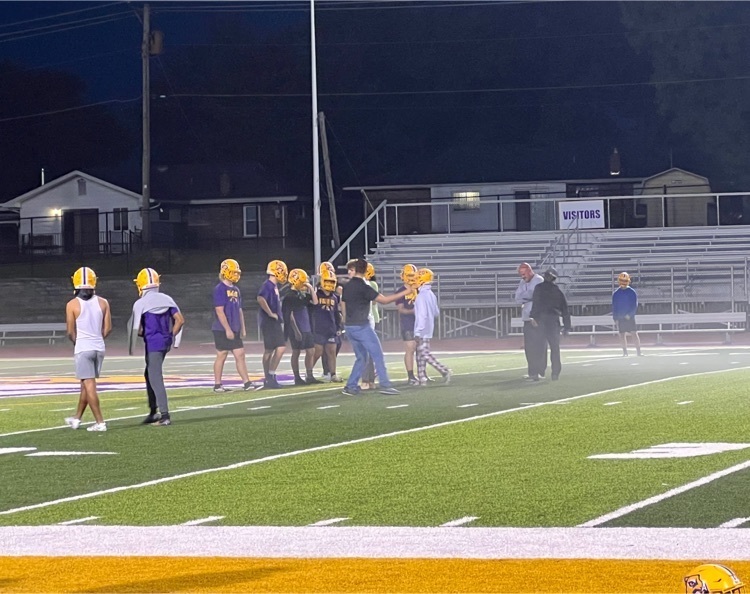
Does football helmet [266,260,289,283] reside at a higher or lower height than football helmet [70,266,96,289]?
higher

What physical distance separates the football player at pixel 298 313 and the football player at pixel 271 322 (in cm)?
18

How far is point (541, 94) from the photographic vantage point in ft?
223

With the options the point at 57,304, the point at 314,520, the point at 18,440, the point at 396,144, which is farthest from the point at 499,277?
the point at 314,520

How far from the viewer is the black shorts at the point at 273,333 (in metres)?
20.6

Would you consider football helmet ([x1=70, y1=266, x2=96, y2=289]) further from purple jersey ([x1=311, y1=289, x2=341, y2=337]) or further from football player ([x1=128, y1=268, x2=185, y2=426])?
purple jersey ([x1=311, y1=289, x2=341, y2=337])

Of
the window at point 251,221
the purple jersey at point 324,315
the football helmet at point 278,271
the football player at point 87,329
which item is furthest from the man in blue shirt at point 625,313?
the window at point 251,221

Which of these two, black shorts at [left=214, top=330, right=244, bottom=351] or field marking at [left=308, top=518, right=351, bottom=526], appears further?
black shorts at [left=214, top=330, right=244, bottom=351]

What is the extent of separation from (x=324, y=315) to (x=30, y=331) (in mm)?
25406

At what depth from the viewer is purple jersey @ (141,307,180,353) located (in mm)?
15266

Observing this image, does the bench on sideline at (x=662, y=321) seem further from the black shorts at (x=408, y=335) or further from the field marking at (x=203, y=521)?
the field marking at (x=203, y=521)

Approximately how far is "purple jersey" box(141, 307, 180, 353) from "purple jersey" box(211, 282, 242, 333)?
4.25m

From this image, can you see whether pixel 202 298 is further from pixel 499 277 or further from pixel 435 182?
pixel 435 182

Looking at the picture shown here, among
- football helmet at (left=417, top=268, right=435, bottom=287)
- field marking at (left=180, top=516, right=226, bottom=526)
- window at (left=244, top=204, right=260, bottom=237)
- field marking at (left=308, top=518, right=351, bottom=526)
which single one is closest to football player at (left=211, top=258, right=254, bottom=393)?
football helmet at (left=417, top=268, right=435, bottom=287)

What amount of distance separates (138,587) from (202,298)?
40.2 metres
